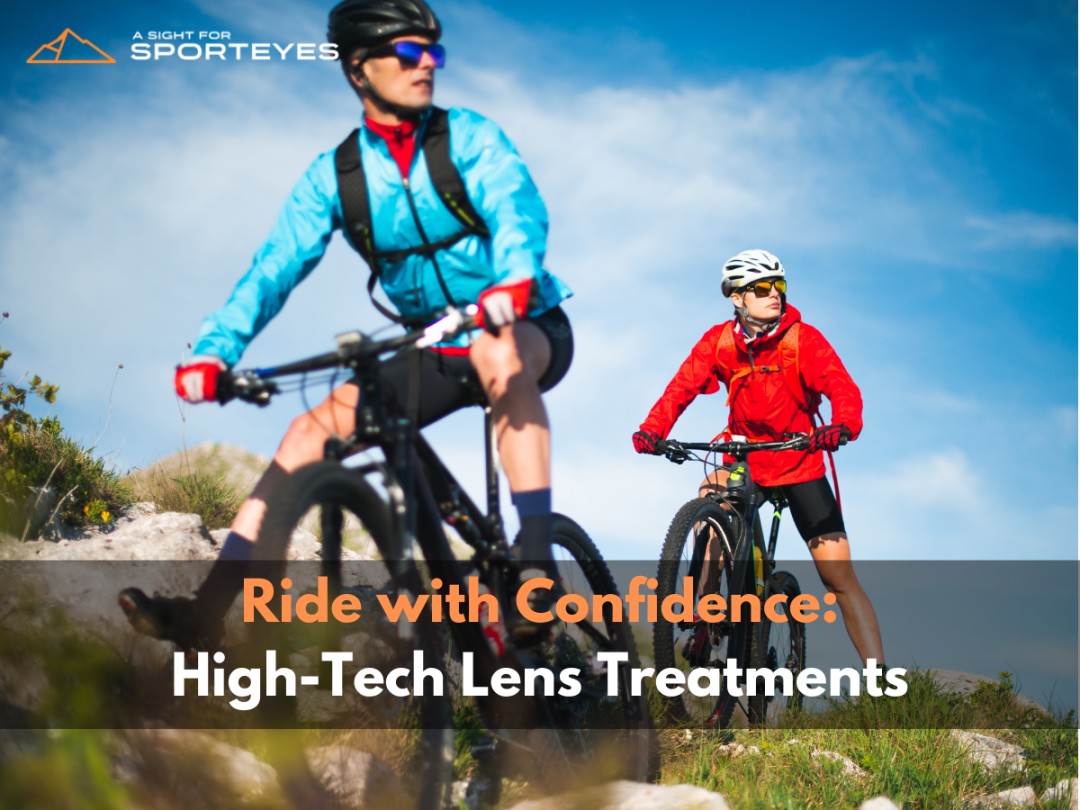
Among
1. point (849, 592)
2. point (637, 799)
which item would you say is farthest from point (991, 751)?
point (637, 799)

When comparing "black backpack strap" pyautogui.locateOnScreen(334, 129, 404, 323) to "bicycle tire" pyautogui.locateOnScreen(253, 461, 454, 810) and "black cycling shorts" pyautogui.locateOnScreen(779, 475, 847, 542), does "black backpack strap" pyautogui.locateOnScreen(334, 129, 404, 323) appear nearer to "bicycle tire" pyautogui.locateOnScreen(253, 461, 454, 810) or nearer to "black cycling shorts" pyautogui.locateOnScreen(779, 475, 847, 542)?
"bicycle tire" pyautogui.locateOnScreen(253, 461, 454, 810)

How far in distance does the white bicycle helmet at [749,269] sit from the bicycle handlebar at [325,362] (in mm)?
3873

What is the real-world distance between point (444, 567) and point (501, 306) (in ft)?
3.32

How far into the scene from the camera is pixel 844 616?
22.3 ft

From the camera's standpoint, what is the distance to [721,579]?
5.91 meters

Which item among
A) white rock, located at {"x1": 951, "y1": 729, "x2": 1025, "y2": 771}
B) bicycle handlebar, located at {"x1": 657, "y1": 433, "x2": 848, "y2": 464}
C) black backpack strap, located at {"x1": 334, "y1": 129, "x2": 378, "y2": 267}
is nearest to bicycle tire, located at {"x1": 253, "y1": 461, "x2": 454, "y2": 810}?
black backpack strap, located at {"x1": 334, "y1": 129, "x2": 378, "y2": 267}

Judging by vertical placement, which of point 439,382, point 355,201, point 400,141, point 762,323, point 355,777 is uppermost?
point 762,323

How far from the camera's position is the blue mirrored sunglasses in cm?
350

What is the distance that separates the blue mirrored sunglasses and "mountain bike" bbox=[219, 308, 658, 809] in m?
0.96

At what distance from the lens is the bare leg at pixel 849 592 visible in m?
6.68

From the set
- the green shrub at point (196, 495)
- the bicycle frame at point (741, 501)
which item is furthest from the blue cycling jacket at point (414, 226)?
the green shrub at point (196, 495)

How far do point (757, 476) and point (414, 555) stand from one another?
12.9 feet

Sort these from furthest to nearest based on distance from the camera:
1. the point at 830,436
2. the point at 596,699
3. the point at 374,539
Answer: the point at 830,436, the point at 596,699, the point at 374,539

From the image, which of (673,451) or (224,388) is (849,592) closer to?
(673,451)
